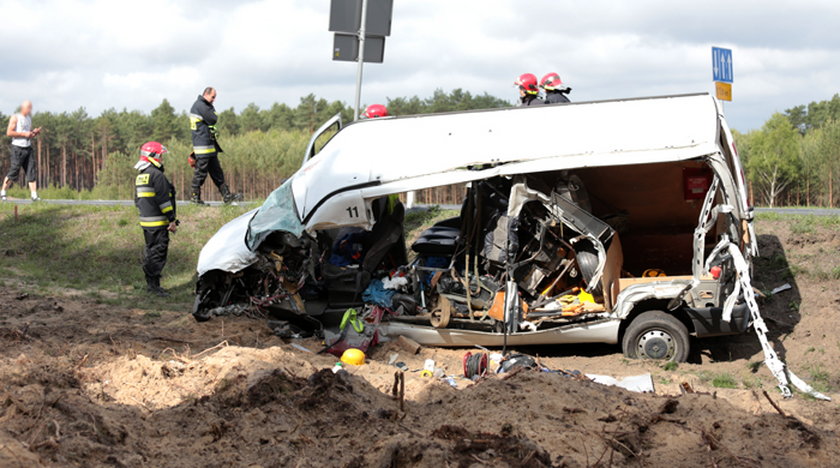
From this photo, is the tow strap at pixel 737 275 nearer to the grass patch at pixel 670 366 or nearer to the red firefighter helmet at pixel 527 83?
the grass patch at pixel 670 366

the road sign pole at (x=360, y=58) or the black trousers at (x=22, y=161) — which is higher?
the road sign pole at (x=360, y=58)

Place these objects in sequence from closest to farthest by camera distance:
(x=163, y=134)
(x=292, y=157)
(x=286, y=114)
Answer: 1. (x=292, y=157)
2. (x=163, y=134)
3. (x=286, y=114)

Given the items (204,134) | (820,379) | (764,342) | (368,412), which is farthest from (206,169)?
(820,379)

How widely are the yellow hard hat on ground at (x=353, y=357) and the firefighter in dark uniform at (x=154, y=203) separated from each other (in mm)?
4461

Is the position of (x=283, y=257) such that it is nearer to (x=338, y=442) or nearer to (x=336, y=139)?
(x=336, y=139)

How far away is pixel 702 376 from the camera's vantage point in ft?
22.2

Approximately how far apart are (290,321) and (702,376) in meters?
4.07

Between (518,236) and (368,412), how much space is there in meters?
2.87

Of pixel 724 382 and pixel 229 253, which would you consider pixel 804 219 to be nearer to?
pixel 724 382

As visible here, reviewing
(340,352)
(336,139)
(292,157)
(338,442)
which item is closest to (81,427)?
(338,442)

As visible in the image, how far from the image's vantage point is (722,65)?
12.0 metres

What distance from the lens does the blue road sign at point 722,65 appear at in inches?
469

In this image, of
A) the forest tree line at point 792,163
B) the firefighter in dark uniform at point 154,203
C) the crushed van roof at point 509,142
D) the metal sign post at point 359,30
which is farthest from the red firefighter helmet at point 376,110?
the forest tree line at point 792,163

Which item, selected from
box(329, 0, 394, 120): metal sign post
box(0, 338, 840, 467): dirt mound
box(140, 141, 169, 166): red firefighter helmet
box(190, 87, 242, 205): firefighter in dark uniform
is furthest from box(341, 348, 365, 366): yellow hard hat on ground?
box(190, 87, 242, 205): firefighter in dark uniform
